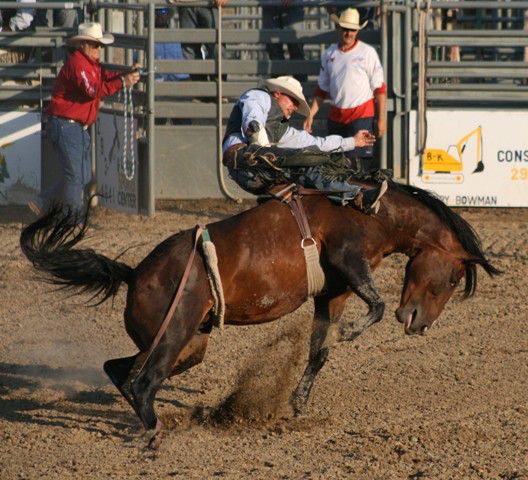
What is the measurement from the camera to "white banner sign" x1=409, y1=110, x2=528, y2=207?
11820 mm

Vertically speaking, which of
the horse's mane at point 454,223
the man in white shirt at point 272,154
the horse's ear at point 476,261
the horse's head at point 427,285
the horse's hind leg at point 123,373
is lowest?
the horse's hind leg at point 123,373

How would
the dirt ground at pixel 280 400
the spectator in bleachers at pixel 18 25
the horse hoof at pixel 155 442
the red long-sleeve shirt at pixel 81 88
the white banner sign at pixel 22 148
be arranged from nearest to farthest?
the dirt ground at pixel 280 400
the horse hoof at pixel 155 442
the red long-sleeve shirt at pixel 81 88
the white banner sign at pixel 22 148
the spectator in bleachers at pixel 18 25

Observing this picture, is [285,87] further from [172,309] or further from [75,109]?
[75,109]

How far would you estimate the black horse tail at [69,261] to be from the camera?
5.92 m

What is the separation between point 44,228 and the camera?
240 inches

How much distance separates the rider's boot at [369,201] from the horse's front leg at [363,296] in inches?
10.8

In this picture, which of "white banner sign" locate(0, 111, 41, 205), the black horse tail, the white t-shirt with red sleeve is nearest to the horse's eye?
the black horse tail

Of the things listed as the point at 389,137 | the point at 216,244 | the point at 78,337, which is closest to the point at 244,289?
the point at 216,244

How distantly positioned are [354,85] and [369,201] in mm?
5240

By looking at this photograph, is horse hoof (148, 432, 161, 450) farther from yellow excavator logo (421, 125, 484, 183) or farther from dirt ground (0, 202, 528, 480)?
yellow excavator logo (421, 125, 484, 183)

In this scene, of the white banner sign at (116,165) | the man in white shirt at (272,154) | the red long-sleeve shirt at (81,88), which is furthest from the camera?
the white banner sign at (116,165)

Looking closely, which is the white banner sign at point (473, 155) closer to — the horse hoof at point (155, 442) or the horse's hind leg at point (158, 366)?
the horse's hind leg at point (158, 366)

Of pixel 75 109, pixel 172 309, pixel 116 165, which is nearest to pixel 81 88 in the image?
pixel 75 109

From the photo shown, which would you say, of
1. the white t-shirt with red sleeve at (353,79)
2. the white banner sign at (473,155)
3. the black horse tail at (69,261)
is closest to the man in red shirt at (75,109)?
the white t-shirt with red sleeve at (353,79)
